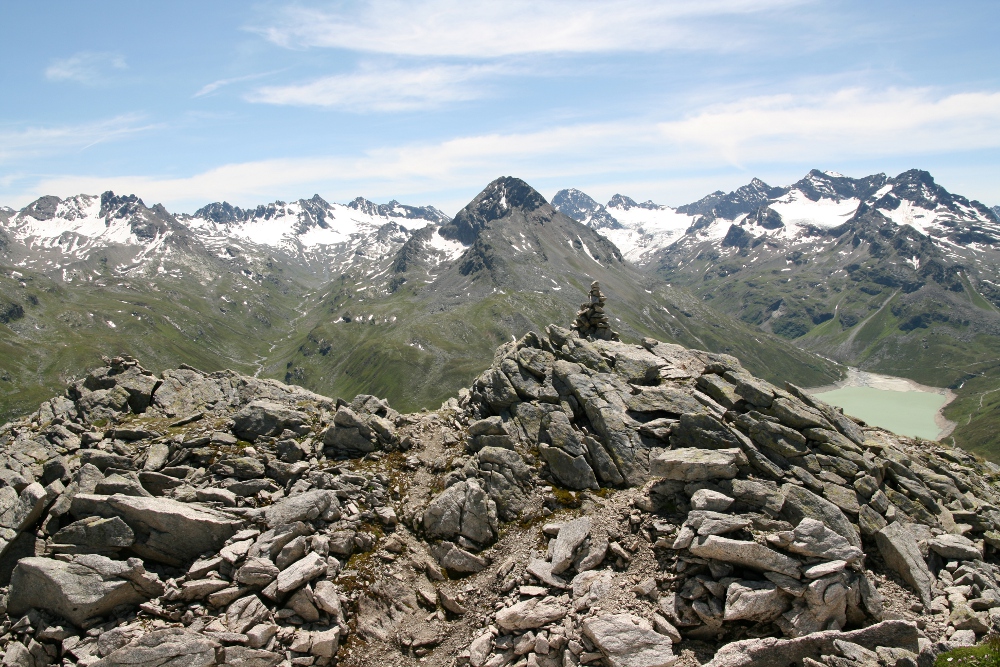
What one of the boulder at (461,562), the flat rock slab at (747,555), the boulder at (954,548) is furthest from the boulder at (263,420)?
the boulder at (954,548)

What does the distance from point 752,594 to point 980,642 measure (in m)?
7.54

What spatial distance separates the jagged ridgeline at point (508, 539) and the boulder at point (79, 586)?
0.26 ft

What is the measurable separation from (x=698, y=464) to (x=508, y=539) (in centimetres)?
1027

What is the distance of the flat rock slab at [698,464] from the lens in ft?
82.6

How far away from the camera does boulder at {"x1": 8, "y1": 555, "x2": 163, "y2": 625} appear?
21.5m

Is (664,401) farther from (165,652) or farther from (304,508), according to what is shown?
(165,652)


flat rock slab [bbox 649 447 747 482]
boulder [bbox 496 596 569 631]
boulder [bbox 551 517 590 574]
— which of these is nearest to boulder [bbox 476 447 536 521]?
boulder [bbox 551 517 590 574]

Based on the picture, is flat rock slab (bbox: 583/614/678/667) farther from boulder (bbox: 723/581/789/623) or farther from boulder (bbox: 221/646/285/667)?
boulder (bbox: 221/646/285/667)

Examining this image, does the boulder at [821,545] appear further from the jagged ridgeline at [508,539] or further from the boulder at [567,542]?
the boulder at [567,542]

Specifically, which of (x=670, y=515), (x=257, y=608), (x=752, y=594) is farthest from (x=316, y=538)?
(x=752, y=594)

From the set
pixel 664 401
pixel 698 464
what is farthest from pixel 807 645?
pixel 664 401

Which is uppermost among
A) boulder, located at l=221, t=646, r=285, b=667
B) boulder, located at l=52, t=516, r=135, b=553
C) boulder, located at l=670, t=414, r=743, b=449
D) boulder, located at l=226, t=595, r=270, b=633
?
boulder, located at l=670, t=414, r=743, b=449

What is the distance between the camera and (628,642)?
1992 centimetres

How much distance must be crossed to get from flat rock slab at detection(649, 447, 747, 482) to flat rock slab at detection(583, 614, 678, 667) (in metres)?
7.52
